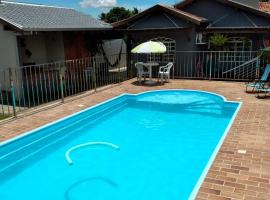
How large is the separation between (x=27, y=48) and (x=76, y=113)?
8.38 metres

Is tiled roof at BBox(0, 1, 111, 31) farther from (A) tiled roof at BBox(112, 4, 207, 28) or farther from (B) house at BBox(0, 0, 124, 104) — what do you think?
(A) tiled roof at BBox(112, 4, 207, 28)

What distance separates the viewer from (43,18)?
14.2 meters

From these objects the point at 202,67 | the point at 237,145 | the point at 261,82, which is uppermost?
the point at 202,67

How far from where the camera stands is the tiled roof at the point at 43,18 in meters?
12.0

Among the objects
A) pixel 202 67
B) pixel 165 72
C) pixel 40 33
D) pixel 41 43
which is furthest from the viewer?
pixel 41 43

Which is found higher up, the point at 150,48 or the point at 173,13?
the point at 173,13

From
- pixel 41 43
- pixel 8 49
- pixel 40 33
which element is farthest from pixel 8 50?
pixel 41 43

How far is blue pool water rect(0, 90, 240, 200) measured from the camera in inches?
233

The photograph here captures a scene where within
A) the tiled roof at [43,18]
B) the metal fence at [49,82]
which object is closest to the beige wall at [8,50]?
the metal fence at [49,82]

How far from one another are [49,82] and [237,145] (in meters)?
8.92

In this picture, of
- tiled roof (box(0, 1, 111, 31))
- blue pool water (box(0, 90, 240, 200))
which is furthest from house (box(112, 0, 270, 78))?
blue pool water (box(0, 90, 240, 200))

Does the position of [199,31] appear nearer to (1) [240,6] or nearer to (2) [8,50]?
(1) [240,6]

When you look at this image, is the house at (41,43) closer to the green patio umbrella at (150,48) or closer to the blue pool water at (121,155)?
the green patio umbrella at (150,48)

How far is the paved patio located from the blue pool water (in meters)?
0.30
